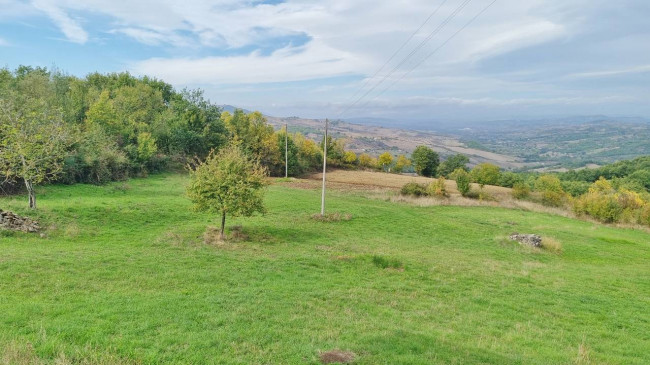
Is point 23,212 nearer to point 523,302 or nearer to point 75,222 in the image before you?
point 75,222

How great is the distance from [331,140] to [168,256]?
246ft

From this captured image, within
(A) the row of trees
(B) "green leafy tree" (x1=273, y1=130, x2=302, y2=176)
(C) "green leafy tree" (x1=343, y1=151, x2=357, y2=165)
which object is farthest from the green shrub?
(B) "green leafy tree" (x1=273, y1=130, x2=302, y2=176)

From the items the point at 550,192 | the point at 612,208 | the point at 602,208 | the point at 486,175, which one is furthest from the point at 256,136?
the point at 612,208

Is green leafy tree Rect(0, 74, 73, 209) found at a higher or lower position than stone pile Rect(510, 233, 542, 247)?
higher

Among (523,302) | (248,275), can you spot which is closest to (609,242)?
(523,302)

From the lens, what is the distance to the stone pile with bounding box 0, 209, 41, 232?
19.5 metres

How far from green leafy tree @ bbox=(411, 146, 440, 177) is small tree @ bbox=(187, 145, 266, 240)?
268 ft

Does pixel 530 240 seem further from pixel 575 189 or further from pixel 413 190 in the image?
pixel 575 189

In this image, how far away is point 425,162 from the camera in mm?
98875

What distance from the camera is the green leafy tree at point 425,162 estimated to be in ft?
325

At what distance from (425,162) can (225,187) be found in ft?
273

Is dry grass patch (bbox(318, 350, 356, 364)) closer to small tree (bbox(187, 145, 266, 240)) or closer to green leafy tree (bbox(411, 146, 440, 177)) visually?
small tree (bbox(187, 145, 266, 240))

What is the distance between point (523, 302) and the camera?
608 inches

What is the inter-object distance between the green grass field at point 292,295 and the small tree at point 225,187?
7.15 feet
